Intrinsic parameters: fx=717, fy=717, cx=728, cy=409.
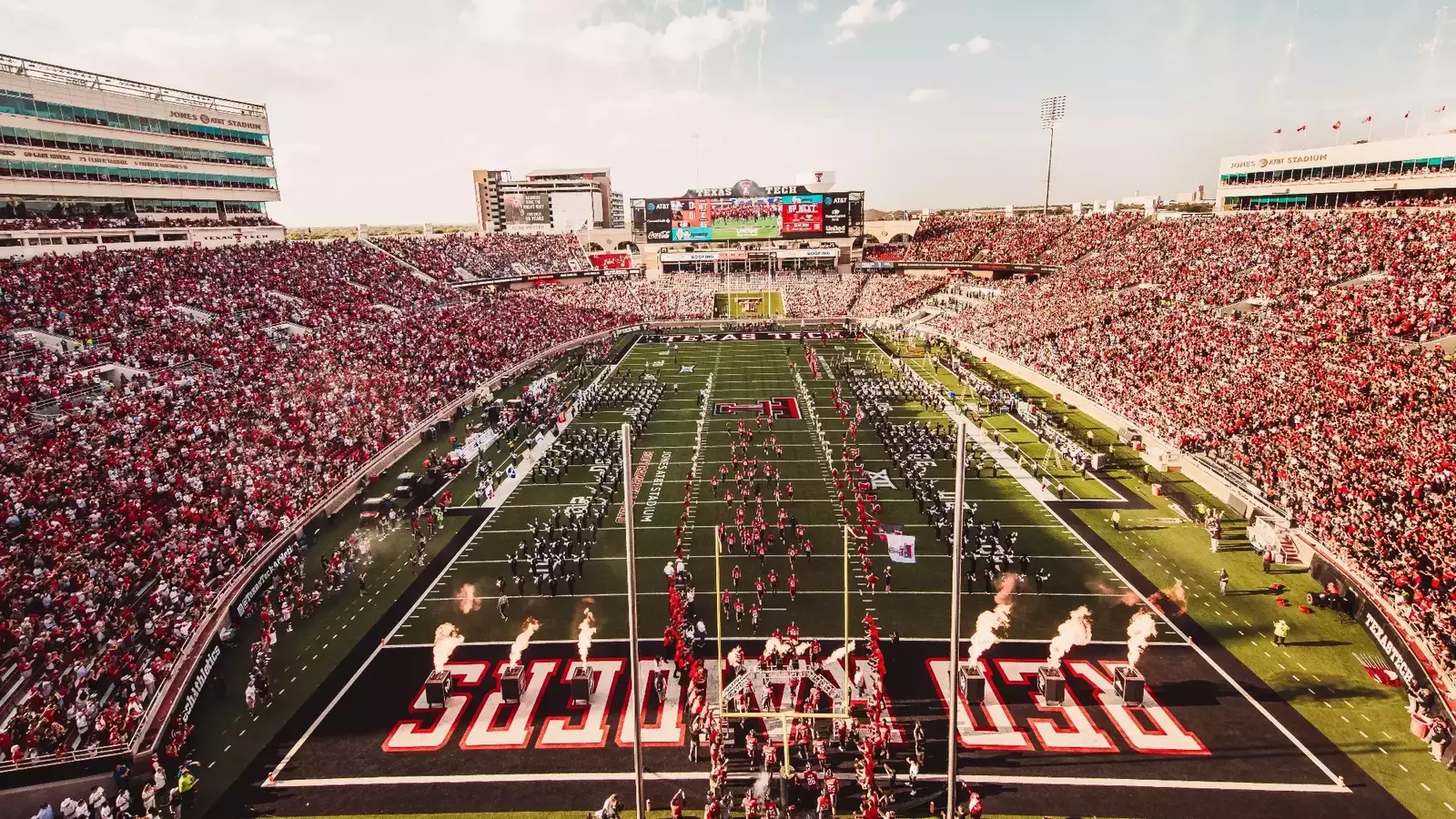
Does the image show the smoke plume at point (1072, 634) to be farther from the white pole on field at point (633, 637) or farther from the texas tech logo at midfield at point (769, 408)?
the texas tech logo at midfield at point (769, 408)

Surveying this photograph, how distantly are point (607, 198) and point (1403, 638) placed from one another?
15110cm

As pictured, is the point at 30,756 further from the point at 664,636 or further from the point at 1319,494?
the point at 1319,494

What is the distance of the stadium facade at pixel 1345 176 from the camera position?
4353 centimetres

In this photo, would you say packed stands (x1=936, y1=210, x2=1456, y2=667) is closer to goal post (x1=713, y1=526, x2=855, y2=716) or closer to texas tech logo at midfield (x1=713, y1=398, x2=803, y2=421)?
goal post (x1=713, y1=526, x2=855, y2=716)

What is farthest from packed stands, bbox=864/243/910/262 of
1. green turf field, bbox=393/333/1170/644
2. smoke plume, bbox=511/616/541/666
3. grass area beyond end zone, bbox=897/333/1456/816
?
smoke plume, bbox=511/616/541/666

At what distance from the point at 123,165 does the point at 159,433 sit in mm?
31534

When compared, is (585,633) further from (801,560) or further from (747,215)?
(747,215)

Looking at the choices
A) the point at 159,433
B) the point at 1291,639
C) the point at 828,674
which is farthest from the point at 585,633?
the point at 159,433

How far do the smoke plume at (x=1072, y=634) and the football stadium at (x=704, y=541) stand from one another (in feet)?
0.33

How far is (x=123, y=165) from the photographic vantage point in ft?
144

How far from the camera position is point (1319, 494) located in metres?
21.3

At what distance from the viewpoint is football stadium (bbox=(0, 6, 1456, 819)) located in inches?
521

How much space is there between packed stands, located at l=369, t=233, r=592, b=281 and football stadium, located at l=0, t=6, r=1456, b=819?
16815 mm

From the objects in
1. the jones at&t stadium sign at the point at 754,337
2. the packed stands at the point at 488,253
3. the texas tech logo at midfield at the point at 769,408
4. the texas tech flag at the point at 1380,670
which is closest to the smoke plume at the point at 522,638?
the texas tech flag at the point at 1380,670
